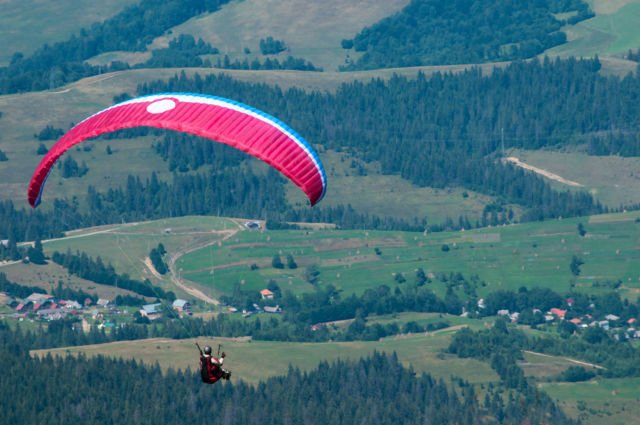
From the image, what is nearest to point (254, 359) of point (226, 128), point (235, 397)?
point (235, 397)

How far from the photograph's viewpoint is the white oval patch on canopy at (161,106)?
285ft

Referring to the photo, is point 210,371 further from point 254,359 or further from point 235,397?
point 254,359

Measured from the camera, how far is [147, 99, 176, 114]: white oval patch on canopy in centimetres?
8675

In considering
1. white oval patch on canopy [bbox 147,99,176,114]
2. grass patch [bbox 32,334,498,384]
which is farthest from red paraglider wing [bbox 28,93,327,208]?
grass patch [bbox 32,334,498,384]

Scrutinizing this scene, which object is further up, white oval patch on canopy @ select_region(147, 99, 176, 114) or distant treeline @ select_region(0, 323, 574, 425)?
white oval patch on canopy @ select_region(147, 99, 176, 114)

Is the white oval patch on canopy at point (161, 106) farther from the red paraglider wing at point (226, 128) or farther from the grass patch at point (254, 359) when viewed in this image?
the grass patch at point (254, 359)

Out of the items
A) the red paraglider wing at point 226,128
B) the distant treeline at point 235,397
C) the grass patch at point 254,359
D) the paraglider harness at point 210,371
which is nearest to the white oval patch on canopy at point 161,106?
the red paraglider wing at point 226,128

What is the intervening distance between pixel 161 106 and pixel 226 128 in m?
3.63

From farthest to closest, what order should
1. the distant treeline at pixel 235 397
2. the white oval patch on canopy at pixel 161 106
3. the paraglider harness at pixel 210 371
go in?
the distant treeline at pixel 235 397 → the white oval patch on canopy at pixel 161 106 → the paraglider harness at pixel 210 371

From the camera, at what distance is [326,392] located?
176500 millimetres

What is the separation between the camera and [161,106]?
87.3 metres

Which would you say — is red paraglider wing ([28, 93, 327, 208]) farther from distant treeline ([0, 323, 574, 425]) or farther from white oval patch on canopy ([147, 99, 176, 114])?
distant treeline ([0, 323, 574, 425])

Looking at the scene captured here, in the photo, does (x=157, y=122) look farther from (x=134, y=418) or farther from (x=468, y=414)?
(x=468, y=414)

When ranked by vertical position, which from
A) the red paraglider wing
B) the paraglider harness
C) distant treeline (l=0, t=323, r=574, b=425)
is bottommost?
distant treeline (l=0, t=323, r=574, b=425)
